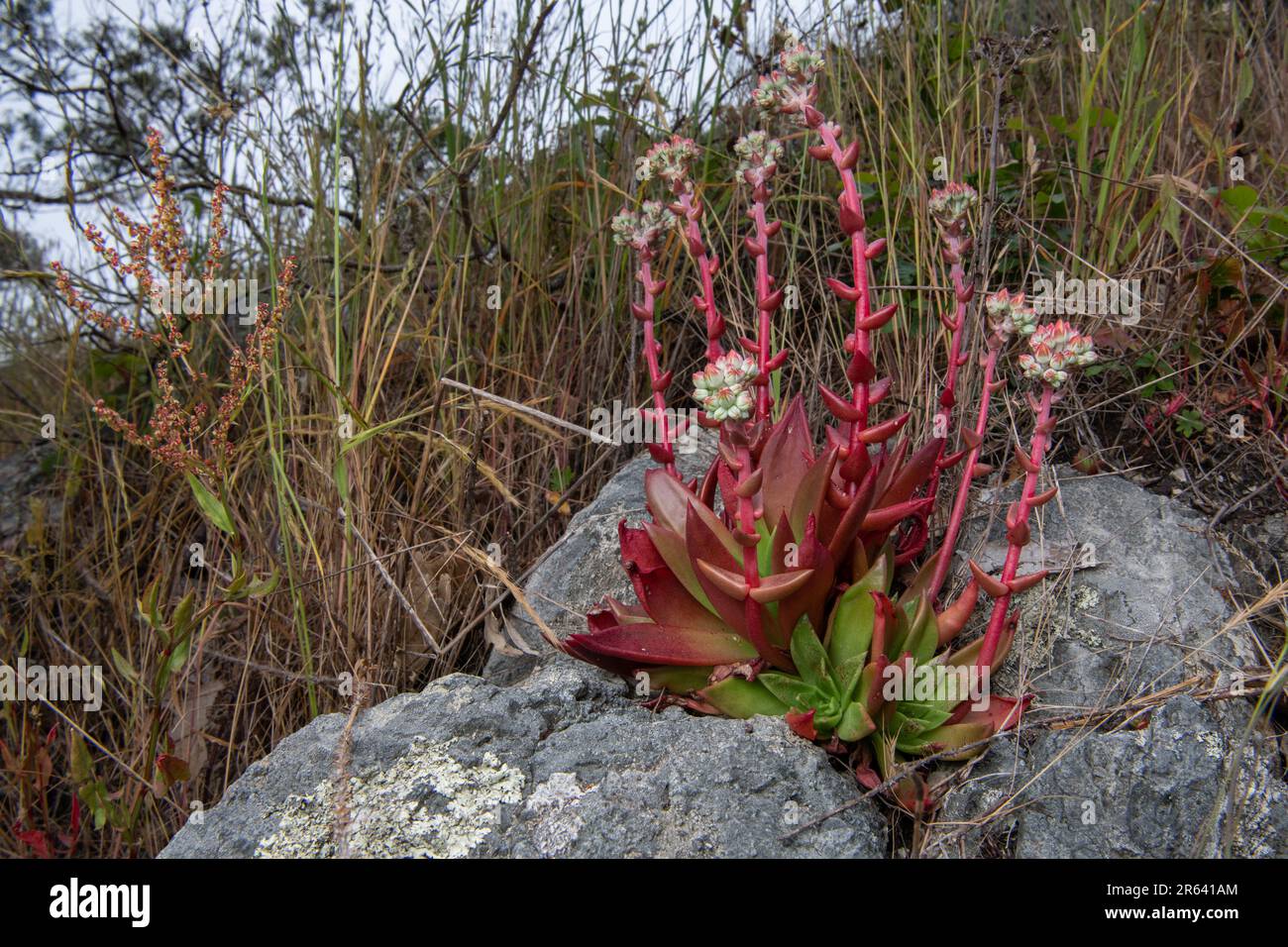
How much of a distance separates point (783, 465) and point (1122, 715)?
86 cm

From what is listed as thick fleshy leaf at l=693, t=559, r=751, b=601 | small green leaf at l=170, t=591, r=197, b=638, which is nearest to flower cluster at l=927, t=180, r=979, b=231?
thick fleshy leaf at l=693, t=559, r=751, b=601

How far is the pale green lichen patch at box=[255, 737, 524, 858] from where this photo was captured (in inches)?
70.6

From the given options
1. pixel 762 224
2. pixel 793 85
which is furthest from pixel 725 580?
pixel 793 85

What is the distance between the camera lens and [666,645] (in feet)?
7.12

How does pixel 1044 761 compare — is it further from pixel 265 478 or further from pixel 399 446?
pixel 265 478

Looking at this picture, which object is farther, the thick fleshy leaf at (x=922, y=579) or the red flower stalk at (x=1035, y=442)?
the thick fleshy leaf at (x=922, y=579)

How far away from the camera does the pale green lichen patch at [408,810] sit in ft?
5.88

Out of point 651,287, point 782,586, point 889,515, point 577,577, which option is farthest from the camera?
point 577,577

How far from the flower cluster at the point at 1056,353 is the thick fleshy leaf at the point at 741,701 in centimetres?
85

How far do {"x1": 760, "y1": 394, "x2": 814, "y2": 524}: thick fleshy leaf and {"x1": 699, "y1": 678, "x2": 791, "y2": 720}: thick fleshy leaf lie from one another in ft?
1.20

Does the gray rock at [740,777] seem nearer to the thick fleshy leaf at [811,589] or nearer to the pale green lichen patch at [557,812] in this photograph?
the pale green lichen patch at [557,812]

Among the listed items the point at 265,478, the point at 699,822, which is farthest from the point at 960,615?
the point at 265,478

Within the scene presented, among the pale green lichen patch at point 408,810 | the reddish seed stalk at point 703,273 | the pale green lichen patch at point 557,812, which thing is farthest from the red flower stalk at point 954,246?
the pale green lichen patch at point 408,810

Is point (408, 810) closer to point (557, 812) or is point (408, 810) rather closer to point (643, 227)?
point (557, 812)
